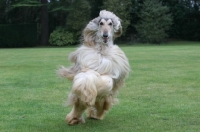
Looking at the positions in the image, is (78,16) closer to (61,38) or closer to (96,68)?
(61,38)

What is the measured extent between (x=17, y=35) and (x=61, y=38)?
3896 millimetres

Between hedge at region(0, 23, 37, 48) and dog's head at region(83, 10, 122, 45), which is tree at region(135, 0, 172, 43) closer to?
hedge at region(0, 23, 37, 48)

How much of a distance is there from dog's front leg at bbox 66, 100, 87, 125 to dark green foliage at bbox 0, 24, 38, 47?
33.0 meters

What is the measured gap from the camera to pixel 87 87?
4773 millimetres

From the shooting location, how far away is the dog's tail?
4.78 m

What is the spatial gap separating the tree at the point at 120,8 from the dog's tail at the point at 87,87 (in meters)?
33.7

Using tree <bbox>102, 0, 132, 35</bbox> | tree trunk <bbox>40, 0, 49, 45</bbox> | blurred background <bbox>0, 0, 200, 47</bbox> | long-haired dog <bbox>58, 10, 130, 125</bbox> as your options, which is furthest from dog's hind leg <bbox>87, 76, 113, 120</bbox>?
tree trunk <bbox>40, 0, 49, 45</bbox>

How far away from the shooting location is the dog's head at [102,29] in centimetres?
521

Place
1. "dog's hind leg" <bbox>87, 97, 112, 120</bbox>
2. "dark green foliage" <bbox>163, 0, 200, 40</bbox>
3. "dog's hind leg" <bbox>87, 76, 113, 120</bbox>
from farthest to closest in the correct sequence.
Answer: "dark green foliage" <bbox>163, 0, 200, 40</bbox>
"dog's hind leg" <bbox>87, 97, 112, 120</bbox>
"dog's hind leg" <bbox>87, 76, 113, 120</bbox>

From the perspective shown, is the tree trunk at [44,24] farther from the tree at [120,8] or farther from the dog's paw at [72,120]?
the dog's paw at [72,120]

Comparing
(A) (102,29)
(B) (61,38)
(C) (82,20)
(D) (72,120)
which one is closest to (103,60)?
(A) (102,29)

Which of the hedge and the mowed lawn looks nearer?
the mowed lawn

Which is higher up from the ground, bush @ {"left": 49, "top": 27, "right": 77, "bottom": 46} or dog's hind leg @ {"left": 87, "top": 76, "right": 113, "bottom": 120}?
dog's hind leg @ {"left": 87, "top": 76, "right": 113, "bottom": 120}

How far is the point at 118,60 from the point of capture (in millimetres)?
5301
